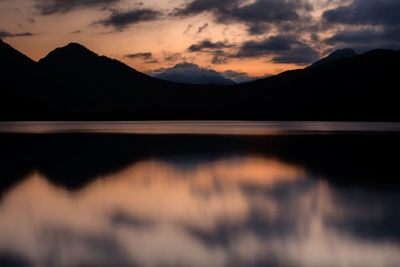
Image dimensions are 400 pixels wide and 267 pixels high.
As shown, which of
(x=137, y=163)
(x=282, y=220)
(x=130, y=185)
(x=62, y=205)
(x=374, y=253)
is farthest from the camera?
(x=137, y=163)

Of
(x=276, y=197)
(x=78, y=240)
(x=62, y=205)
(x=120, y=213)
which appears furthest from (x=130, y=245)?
(x=276, y=197)

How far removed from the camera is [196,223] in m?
10.9

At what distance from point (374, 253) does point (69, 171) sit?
16725 mm

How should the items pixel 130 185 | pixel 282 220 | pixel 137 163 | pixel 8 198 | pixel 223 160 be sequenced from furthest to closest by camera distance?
1. pixel 223 160
2. pixel 137 163
3. pixel 130 185
4. pixel 8 198
5. pixel 282 220

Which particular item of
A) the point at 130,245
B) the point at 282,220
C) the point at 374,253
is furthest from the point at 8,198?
the point at 374,253

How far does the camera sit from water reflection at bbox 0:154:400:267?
8266 millimetres

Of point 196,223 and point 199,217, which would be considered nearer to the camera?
point 196,223

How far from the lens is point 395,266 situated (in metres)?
7.71

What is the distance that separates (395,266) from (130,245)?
5.53 m

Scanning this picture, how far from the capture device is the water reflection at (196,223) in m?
8.27

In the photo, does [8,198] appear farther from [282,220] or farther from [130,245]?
[282,220]

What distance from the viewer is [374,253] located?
27.6 feet

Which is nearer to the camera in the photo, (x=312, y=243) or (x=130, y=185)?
(x=312, y=243)

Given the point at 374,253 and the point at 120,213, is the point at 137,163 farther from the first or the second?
the point at 374,253
